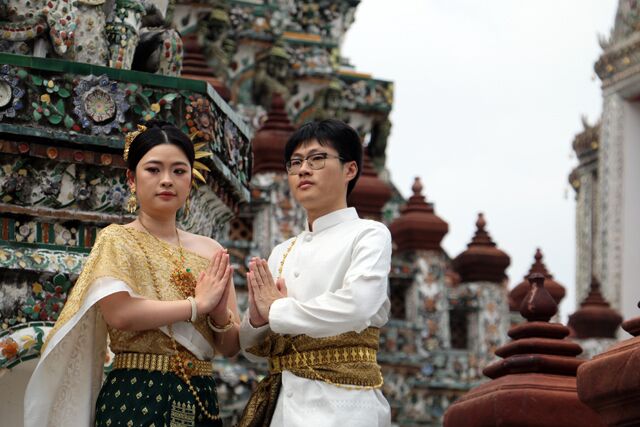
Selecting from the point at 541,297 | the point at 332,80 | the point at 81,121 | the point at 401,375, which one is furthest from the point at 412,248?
the point at 81,121

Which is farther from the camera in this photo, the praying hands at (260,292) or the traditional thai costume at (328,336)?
the praying hands at (260,292)

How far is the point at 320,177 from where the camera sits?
5.99 metres

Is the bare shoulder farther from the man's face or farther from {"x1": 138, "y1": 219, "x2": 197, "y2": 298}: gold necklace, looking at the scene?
the man's face

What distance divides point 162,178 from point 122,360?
26.9 inches

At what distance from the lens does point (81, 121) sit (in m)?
6.52

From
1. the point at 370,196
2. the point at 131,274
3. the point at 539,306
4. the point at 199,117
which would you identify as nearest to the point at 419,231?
the point at 370,196

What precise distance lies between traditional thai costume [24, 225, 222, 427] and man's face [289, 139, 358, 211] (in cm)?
57

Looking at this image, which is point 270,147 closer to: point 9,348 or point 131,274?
point 9,348

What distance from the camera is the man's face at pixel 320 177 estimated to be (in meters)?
6.00

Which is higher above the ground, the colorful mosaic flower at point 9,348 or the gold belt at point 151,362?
the colorful mosaic flower at point 9,348

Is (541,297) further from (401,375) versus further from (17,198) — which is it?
(401,375)

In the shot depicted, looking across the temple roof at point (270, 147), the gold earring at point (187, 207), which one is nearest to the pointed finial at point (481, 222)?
the temple roof at point (270, 147)

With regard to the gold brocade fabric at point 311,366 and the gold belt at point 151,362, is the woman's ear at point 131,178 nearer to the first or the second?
the gold belt at point 151,362

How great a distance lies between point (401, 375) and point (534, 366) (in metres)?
9.52
